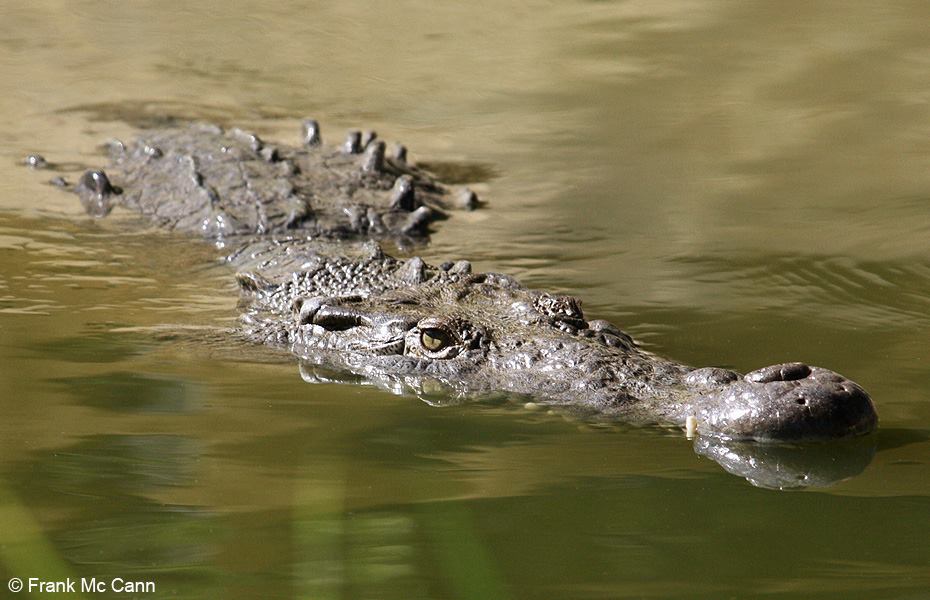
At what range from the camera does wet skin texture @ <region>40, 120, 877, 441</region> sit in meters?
4.42

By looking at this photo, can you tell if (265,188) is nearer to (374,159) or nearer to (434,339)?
(374,159)

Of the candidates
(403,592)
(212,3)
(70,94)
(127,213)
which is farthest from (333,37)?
(403,592)

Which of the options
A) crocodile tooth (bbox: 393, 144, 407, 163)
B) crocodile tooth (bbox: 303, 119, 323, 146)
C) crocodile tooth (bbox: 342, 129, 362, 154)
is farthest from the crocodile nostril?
crocodile tooth (bbox: 303, 119, 323, 146)

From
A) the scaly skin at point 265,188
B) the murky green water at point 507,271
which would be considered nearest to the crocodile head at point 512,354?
the murky green water at point 507,271

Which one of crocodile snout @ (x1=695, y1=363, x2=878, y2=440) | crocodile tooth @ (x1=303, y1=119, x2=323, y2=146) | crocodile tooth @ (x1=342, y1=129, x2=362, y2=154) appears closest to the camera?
crocodile snout @ (x1=695, y1=363, x2=878, y2=440)

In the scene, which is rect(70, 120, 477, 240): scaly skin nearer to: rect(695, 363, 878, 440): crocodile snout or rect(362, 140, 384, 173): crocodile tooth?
rect(362, 140, 384, 173): crocodile tooth

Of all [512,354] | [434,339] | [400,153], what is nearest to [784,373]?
[512,354]

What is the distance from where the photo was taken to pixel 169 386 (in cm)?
517

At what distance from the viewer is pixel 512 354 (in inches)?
206

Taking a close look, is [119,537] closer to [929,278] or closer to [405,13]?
[929,278]

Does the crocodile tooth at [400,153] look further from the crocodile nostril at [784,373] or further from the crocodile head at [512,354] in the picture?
the crocodile nostril at [784,373]

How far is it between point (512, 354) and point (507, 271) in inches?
89.9

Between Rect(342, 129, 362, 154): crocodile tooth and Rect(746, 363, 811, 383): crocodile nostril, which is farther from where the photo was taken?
Rect(342, 129, 362, 154): crocodile tooth

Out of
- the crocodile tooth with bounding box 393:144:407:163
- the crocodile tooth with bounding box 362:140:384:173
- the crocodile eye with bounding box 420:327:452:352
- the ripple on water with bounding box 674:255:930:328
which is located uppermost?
the crocodile tooth with bounding box 362:140:384:173
